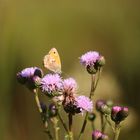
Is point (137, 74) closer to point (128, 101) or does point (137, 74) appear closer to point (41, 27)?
point (128, 101)

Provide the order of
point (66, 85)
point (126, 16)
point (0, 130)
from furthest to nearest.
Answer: point (126, 16), point (0, 130), point (66, 85)

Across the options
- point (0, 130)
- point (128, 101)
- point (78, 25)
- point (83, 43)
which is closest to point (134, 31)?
point (83, 43)

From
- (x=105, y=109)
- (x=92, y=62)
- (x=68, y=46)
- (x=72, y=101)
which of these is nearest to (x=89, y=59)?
(x=92, y=62)

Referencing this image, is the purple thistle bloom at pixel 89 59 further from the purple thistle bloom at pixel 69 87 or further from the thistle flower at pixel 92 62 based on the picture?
the purple thistle bloom at pixel 69 87

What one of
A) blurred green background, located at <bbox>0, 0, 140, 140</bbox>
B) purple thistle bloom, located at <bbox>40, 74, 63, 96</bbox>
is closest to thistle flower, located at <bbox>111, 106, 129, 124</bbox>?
purple thistle bloom, located at <bbox>40, 74, 63, 96</bbox>

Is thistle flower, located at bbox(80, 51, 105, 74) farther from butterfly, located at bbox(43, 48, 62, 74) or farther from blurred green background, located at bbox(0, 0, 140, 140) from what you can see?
blurred green background, located at bbox(0, 0, 140, 140)
